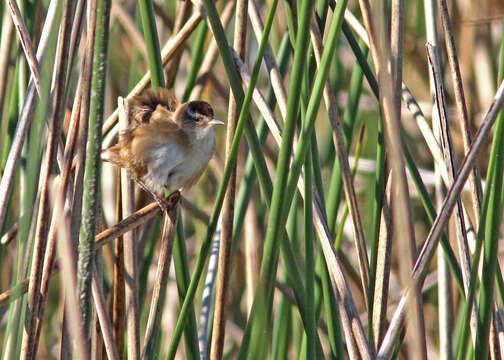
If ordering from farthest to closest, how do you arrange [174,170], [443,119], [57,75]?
[174,170] → [443,119] → [57,75]

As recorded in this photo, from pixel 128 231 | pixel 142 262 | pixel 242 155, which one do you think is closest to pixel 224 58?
pixel 128 231

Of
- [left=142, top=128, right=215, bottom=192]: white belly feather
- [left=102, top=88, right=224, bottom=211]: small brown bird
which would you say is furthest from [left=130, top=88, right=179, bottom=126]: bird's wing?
[left=142, top=128, right=215, bottom=192]: white belly feather

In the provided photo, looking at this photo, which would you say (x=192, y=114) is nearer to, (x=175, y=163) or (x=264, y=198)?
(x=175, y=163)

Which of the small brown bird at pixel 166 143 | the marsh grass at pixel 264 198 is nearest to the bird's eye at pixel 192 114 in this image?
the small brown bird at pixel 166 143

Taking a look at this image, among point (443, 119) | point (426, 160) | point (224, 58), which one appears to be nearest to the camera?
point (224, 58)

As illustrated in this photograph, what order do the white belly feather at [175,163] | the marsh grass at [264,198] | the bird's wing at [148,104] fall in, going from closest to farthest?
the marsh grass at [264,198]
the bird's wing at [148,104]
the white belly feather at [175,163]

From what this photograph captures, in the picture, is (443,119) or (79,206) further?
(443,119)

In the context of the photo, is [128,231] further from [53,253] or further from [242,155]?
[242,155]

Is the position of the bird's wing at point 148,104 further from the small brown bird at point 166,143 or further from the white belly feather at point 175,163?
the white belly feather at point 175,163

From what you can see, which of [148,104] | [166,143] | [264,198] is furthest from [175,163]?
[264,198]
